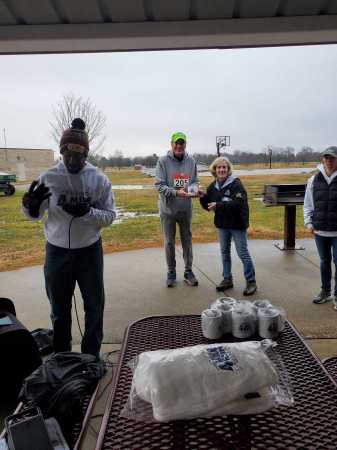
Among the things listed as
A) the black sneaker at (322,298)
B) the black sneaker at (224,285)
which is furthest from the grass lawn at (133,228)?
the black sneaker at (322,298)

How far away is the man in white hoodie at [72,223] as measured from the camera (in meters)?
2.16

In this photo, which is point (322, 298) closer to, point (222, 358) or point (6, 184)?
point (222, 358)

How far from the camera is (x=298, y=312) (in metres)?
3.29

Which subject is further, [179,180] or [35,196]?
[179,180]

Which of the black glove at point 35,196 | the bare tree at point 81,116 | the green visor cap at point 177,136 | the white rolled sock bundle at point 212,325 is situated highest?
the bare tree at point 81,116

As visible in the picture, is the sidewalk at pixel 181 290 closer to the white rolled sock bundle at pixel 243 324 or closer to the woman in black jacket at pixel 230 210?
the woman in black jacket at pixel 230 210

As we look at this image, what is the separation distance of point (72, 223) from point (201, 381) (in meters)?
1.50

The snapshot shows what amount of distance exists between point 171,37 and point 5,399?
2449mm

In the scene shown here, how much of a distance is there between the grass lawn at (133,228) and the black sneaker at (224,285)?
1.52m

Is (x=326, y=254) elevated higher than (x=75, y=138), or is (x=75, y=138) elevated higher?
(x=75, y=138)

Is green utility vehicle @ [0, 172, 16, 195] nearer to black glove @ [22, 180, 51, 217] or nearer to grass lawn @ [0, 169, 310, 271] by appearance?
grass lawn @ [0, 169, 310, 271]

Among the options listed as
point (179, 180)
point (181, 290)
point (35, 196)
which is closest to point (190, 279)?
point (181, 290)

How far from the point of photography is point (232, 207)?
3.65 meters

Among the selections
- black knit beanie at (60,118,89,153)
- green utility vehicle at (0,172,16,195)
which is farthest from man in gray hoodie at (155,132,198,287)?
green utility vehicle at (0,172,16,195)
